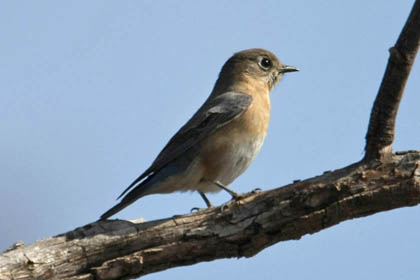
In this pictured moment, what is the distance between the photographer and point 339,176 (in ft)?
22.1

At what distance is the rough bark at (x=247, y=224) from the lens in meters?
6.55

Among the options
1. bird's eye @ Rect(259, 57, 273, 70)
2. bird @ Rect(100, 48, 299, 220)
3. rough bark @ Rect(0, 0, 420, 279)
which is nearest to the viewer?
rough bark @ Rect(0, 0, 420, 279)

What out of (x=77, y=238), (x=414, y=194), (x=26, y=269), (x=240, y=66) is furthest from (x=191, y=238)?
(x=240, y=66)

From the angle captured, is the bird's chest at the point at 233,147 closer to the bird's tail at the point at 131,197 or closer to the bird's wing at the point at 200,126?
the bird's wing at the point at 200,126

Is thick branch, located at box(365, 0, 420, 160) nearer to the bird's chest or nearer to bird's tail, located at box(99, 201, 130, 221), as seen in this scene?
the bird's chest

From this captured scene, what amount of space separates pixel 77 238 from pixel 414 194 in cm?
327

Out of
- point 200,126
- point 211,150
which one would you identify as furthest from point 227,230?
point 200,126

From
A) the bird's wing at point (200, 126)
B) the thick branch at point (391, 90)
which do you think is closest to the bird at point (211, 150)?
the bird's wing at point (200, 126)

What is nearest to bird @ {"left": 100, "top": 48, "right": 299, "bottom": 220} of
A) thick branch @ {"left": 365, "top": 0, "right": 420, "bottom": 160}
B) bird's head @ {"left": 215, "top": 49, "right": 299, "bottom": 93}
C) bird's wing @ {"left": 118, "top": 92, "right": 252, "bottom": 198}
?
bird's wing @ {"left": 118, "top": 92, "right": 252, "bottom": 198}

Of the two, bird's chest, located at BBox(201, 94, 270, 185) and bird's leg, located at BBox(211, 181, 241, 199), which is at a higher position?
bird's chest, located at BBox(201, 94, 270, 185)

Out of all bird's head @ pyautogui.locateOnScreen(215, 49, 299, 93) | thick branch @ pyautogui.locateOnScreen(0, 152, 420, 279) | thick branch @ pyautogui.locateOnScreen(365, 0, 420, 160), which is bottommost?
thick branch @ pyautogui.locateOnScreen(0, 152, 420, 279)

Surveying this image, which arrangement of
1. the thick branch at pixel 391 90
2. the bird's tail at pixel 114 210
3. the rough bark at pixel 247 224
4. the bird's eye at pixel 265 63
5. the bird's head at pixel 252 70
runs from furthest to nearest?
the bird's eye at pixel 265 63, the bird's head at pixel 252 70, the bird's tail at pixel 114 210, the rough bark at pixel 247 224, the thick branch at pixel 391 90

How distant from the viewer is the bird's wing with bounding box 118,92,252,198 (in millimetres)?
8641

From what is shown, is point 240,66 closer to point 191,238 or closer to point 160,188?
point 160,188
